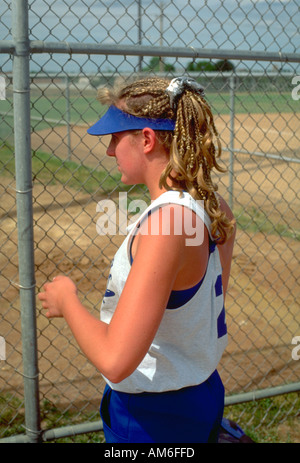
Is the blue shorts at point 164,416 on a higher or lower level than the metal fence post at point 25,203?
lower

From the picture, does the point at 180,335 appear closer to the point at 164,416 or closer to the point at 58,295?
the point at 164,416

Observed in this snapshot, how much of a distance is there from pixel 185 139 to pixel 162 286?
46cm

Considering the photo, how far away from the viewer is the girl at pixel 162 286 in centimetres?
135

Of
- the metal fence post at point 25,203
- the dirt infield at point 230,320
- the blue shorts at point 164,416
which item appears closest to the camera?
the blue shorts at point 164,416

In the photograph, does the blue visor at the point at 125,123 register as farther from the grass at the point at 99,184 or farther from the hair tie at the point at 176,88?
the grass at the point at 99,184

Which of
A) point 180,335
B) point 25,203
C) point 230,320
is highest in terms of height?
point 25,203

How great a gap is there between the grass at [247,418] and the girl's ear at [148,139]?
2.12 metres

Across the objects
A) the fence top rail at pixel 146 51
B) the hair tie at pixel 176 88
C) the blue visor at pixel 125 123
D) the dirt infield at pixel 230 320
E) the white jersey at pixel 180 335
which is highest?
the fence top rail at pixel 146 51

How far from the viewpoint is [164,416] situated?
5.40 feet

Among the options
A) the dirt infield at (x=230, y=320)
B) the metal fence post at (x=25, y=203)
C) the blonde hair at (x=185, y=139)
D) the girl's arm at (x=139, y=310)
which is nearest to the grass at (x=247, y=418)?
the dirt infield at (x=230, y=320)

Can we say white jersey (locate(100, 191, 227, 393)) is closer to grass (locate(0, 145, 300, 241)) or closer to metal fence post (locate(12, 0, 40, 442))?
metal fence post (locate(12, 0, 40, 442))

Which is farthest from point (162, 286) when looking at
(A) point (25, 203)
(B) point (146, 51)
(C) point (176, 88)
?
(B) point (146, 51)

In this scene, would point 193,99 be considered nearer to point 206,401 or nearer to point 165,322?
point 165,322
